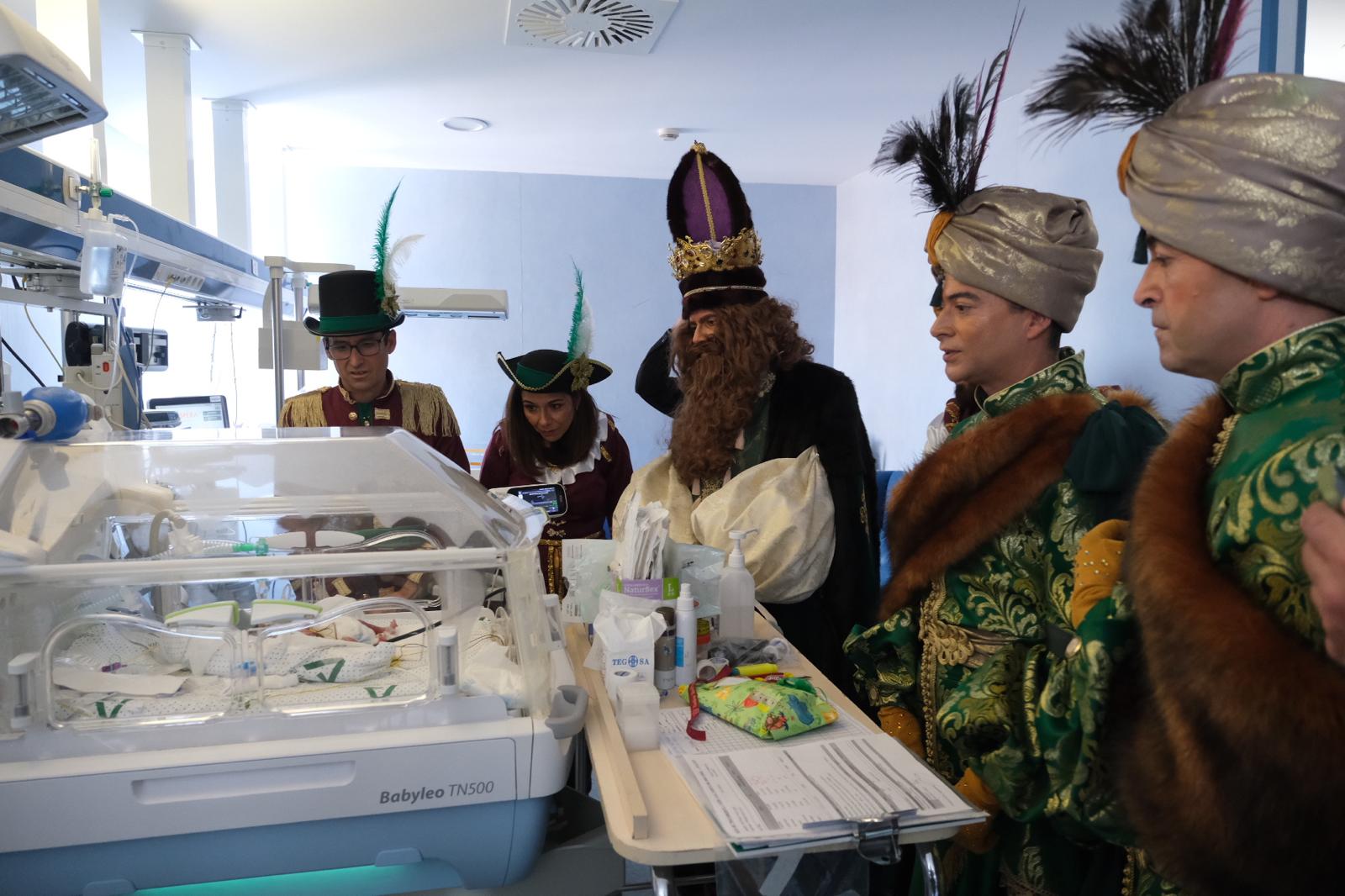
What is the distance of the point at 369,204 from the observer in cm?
633

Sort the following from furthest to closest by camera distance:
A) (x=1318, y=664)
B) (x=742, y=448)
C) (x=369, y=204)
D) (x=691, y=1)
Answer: (x=369, y=204)
(x=691, y=1)
(x=742, y=448)
(x=1318, y=664)

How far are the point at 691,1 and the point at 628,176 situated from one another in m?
3.30

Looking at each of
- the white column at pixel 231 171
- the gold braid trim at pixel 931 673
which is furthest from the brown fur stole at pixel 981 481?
the white column at pixel 231 171

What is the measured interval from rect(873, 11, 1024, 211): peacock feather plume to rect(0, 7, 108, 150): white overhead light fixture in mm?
1502

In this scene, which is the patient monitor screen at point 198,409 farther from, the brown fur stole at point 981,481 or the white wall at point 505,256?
the brown fur stole at point 981,481

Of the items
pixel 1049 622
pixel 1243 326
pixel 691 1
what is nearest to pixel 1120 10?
pixel 1243 326

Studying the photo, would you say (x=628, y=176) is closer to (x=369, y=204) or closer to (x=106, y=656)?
(x=369, y=204)

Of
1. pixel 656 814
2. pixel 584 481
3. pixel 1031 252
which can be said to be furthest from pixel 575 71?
pixel 656 814

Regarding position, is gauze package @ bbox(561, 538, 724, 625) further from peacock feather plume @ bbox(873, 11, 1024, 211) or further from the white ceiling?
the white ceiling

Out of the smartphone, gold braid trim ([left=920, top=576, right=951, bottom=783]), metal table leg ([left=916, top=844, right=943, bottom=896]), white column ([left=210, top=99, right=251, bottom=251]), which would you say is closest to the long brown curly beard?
the smartphone

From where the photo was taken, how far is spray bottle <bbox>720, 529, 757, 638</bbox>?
1724 mm

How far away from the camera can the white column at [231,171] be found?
4.82 m

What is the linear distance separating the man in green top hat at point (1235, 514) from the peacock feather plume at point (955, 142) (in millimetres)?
512

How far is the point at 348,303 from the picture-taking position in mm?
2740
